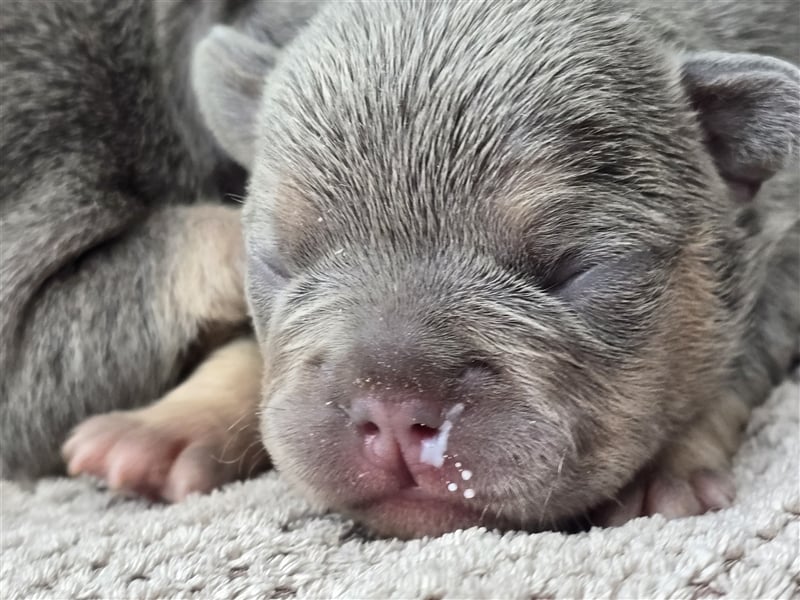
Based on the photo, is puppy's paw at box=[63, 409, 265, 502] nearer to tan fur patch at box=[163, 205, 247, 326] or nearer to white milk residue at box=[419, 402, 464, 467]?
tan fur patch at box=[163, 205, 247, 326]

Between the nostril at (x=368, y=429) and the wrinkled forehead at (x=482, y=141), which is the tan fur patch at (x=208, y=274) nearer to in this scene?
the wrinkled forehead at (x=482, y=141)

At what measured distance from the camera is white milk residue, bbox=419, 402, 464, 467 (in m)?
1.33

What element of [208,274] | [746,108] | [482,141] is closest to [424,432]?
[482,141]

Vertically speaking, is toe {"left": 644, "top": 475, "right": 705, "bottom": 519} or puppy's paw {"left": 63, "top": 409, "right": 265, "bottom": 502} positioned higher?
toe {"left": 644, "top": 475, "right": 705, "bottom": 519}

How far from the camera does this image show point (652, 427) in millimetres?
1568

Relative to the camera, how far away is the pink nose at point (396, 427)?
4.31 feet

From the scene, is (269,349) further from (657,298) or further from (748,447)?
(748,447)

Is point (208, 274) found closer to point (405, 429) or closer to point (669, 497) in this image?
point (405, 429)

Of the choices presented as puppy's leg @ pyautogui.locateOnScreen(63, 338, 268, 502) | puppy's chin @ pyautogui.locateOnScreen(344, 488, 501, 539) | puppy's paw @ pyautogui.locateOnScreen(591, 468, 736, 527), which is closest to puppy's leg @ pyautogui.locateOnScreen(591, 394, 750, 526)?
puppy's paw @ pyautogui.locateOnScreen(591, 468, 736, 527)

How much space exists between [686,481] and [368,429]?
575mm

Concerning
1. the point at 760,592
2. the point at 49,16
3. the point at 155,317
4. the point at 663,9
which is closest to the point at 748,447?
the point at 760,592

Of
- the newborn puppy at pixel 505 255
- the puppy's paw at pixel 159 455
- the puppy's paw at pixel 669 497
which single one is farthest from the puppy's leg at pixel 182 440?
the puppy's paw at pixel 669 497

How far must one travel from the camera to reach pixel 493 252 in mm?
1453

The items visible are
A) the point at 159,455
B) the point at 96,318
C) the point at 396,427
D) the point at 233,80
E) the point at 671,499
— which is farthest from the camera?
the point at 96,318
